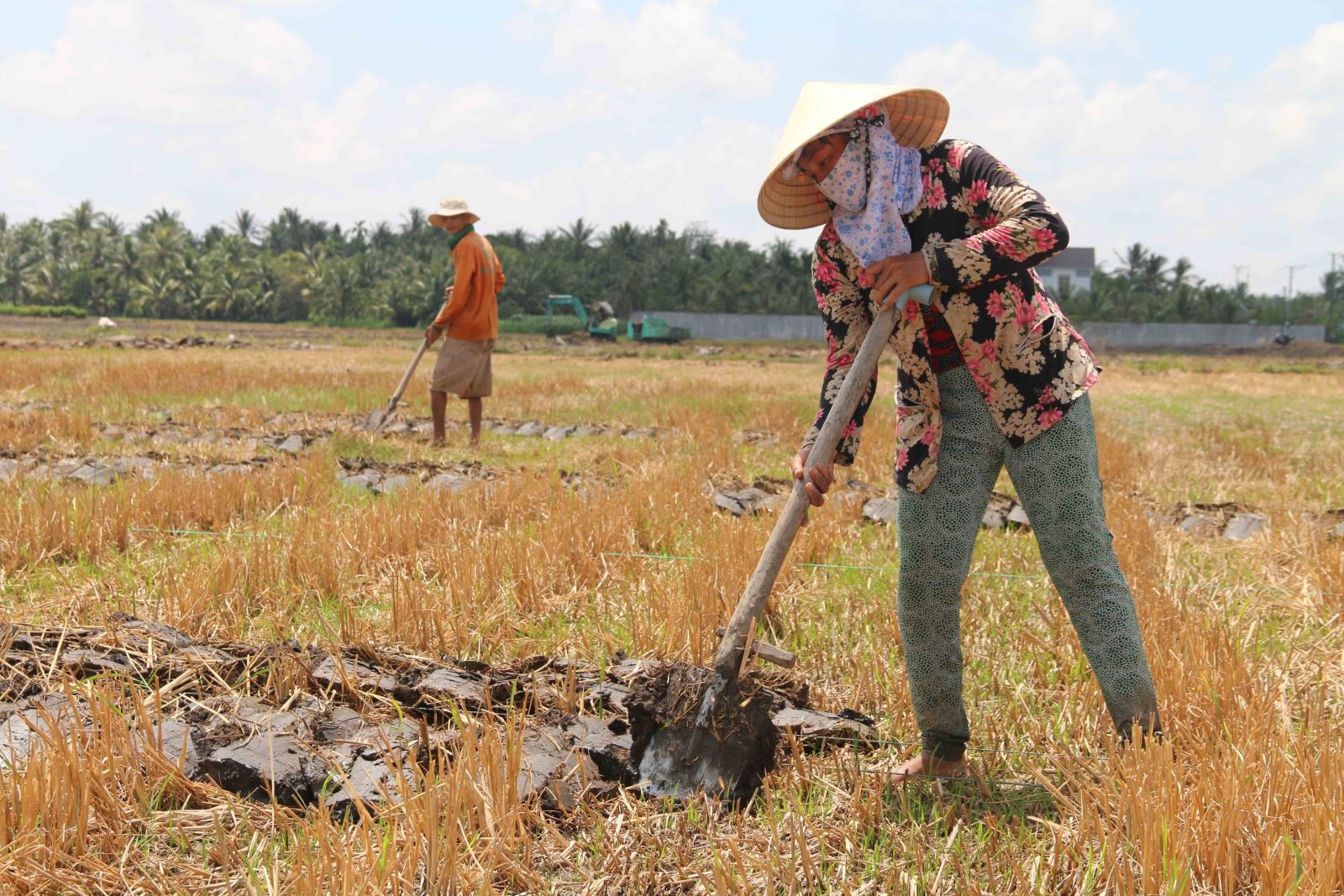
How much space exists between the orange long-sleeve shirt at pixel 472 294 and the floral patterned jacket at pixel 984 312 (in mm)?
6231

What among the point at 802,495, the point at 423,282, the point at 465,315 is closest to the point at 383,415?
the point at 465,315

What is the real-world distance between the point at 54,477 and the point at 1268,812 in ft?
20.8

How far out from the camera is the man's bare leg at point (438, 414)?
873cm

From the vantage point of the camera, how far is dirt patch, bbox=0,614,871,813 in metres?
2.46

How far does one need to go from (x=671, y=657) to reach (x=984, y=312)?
5.07 ft

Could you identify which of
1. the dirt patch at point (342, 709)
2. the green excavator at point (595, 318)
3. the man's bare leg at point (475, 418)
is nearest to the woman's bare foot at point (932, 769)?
the dirt patch at point (342, 709)

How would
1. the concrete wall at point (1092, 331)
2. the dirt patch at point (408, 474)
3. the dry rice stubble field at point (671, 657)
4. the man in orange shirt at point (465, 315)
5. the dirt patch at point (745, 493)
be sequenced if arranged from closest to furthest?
the dry rice stubble field at point (671, 657) → the dirt patch at point (745, 493) → the dirt patch at point (408, 474) → the man in orange shirt at point (465, 315) → the concrete wall at point (1092, 331)

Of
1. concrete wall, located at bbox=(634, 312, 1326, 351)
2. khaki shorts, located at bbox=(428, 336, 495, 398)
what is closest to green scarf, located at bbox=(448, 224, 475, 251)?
khaki shorts, located at bbox=(428, 336, 495, 398)

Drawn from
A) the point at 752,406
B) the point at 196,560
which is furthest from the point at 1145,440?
the point at 196,560

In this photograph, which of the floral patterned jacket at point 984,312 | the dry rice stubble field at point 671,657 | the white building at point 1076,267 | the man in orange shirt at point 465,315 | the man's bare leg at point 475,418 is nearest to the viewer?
the dry rice stubble field at point 671,657

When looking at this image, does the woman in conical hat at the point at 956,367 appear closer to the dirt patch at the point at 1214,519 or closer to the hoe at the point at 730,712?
the hoe at the point at 730,712

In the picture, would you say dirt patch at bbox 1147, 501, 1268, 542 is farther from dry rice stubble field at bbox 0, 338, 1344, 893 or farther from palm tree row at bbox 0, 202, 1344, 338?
palm tree row at bbox 0, 202, 1344, 338

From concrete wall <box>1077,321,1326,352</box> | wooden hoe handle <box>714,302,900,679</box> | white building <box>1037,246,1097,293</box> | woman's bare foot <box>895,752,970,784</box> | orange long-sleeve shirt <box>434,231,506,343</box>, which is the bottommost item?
woman's bare foot <box>895,752,970,784</box>

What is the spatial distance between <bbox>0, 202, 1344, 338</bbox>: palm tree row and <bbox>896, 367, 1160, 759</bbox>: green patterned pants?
53932mm
